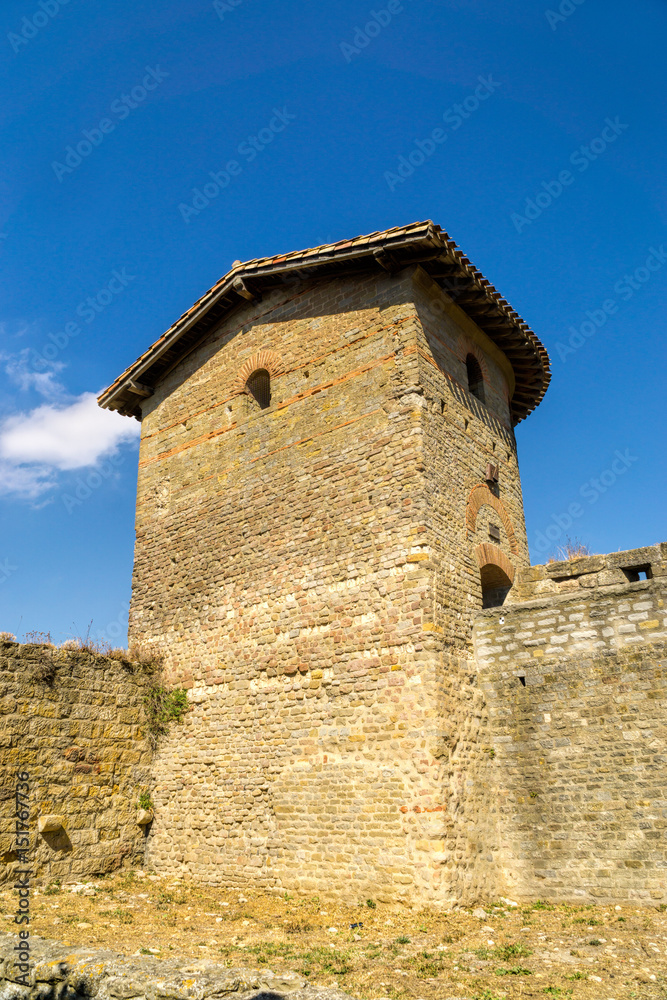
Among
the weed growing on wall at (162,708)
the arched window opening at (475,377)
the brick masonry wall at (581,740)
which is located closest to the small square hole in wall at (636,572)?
the brick masonry wall at (581,740)

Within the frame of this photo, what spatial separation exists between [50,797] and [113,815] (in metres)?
1.12

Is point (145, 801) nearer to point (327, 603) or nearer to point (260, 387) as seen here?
point (327, 603)

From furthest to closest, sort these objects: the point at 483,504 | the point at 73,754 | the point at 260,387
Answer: the point at 260,387 → the point at 483,504 → the point at 73,754

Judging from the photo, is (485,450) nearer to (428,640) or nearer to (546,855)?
(428,640)

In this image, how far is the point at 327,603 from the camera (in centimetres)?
931

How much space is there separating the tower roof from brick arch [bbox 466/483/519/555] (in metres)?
2.85

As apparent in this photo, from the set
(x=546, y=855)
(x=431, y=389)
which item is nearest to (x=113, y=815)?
(x=546, y=855)

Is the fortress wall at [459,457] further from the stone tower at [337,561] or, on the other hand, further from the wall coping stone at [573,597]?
the wall coping stone at [573,597]

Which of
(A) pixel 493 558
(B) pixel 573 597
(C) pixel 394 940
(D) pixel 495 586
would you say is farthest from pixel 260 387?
(C) pixel 394 940

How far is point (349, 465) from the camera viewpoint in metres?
9.72

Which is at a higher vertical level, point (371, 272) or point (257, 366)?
point (371, 272)

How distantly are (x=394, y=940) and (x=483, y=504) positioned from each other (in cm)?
572

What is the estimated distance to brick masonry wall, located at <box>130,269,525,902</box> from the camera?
8117 mm

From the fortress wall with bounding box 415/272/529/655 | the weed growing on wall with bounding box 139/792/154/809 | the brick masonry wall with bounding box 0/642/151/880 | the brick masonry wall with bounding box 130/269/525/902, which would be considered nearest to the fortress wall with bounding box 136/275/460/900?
the brick masonry wall with bounding box 130/269/525/902
